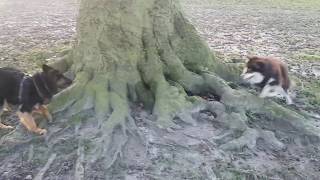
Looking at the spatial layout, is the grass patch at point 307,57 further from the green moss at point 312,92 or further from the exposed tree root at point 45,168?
the exposed tree root at point 45,168

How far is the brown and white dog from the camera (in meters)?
6.86

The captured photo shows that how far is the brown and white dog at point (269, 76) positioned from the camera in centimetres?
686

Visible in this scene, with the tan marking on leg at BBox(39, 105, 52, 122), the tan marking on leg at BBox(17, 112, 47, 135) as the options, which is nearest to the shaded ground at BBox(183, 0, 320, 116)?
the tan marking on leg at BBox(39, 105, 52, 122)

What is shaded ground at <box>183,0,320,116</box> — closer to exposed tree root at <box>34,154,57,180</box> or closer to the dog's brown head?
the dog's brown head

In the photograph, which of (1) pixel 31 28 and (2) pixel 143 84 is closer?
(2) pixel 143 84

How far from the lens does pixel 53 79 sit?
20.0 feet

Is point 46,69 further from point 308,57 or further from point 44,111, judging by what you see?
point 308,57

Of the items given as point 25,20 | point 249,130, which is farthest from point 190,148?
point 25,20

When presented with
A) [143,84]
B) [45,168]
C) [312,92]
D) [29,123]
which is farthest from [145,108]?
[312,92]

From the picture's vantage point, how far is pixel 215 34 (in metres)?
12.6

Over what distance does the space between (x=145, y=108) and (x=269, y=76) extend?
1.86 m

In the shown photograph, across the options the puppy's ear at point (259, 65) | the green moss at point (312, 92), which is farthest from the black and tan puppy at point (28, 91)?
the green moss at point (312, 92)

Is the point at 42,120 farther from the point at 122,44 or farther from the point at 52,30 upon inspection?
the point at 52,30

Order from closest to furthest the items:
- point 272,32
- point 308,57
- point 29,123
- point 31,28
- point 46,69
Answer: point 29,123, point 46,69, point 308,57, point 272,32, point 31,28
